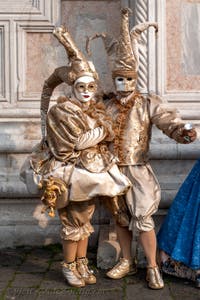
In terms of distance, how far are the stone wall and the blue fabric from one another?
58cm

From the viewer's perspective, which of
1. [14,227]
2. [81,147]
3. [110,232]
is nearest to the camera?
[81,147]

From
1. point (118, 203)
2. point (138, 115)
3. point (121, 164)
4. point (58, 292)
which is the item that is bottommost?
point (58, 292)

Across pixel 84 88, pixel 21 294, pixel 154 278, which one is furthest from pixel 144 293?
pixel 84 88

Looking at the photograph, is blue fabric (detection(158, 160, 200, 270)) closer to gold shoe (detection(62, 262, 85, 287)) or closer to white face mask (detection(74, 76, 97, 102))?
gold shoe (detection(62, 262, 85, 287))

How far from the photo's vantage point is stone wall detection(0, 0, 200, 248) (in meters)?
4.67

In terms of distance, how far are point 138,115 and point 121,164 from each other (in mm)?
360

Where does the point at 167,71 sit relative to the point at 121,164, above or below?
above

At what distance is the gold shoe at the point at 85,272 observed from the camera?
148 inches

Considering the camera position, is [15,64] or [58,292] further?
[15,64]

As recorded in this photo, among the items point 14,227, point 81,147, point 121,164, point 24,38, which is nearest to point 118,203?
point 121,164

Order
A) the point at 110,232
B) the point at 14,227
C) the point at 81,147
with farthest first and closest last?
the point at 14,227 → the point at 110,232 → the point at 81,147

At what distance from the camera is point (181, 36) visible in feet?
15.7

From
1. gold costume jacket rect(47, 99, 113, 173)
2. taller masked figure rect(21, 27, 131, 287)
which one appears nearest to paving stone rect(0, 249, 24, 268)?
taller masked figure rect(21, 27, 131, 287)

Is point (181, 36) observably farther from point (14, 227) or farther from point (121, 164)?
point (14, 227)
